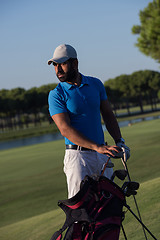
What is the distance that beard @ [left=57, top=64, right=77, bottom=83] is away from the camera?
140 inches

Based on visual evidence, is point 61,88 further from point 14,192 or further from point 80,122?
point 14,192

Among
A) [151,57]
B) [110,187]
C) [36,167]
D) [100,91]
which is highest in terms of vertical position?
[151,57]

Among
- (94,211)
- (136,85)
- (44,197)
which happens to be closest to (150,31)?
(44,197)

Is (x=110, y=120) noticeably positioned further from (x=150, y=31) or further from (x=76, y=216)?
(x=150, y=31)

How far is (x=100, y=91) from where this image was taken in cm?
371

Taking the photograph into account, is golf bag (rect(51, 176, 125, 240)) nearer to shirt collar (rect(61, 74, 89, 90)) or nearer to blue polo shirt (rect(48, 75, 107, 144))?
blue polo shirt (rect(48, 75, 107, 144))

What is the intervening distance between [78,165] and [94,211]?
1.64 feet

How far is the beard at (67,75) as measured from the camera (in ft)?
11.6

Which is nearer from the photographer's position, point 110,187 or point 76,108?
Answer: point 110,187

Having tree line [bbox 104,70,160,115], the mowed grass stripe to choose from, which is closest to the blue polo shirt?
the mowed grass stripe

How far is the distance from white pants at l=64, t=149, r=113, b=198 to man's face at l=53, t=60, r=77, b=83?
628mm

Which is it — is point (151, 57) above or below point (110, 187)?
above

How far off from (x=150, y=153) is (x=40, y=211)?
8.05 metres

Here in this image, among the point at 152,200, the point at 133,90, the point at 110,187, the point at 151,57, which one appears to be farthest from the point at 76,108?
the point at 133,90
